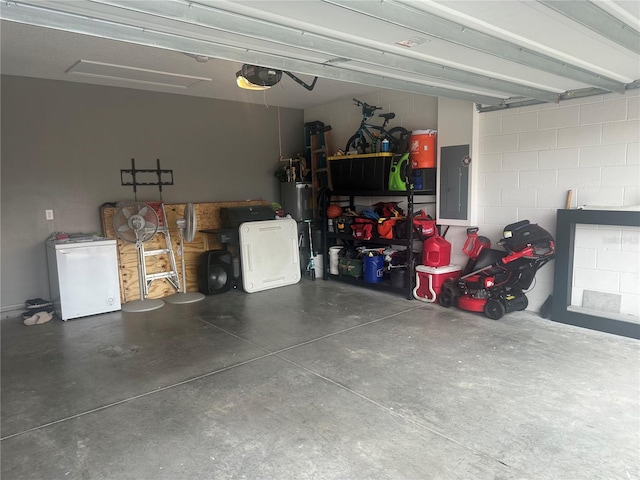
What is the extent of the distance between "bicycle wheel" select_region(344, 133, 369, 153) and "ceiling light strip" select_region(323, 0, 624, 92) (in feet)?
9.98

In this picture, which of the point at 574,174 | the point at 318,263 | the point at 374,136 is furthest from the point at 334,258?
the point at 574,174

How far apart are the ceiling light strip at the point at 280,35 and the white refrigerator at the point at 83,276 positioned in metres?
3.48

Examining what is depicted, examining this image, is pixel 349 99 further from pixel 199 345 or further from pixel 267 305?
pixel 199 345

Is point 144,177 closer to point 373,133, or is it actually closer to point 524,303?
point 373,133

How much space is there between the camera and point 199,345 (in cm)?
396

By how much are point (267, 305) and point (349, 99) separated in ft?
11.2

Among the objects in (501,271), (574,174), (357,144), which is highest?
(357,144)

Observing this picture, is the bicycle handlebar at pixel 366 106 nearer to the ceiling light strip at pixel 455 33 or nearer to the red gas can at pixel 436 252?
the red gas can at pixel 436 252

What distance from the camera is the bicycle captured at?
223 inches

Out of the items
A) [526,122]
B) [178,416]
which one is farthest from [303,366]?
[526,122]

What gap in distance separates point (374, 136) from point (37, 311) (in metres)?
4.70

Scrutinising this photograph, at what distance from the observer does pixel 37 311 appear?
15.9 ft

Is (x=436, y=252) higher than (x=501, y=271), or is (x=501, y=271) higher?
(x=436, y=252)

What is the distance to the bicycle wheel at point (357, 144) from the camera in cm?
597
